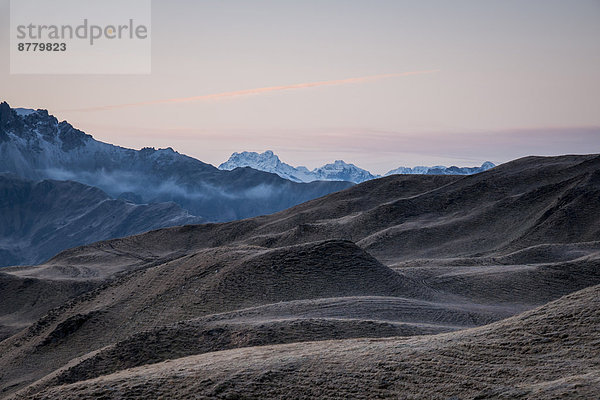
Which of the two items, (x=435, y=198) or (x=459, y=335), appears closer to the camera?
(x=459, y=335)

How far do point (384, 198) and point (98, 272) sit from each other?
112 feet

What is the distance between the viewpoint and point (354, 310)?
22.8 m

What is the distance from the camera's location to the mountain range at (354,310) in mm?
12578

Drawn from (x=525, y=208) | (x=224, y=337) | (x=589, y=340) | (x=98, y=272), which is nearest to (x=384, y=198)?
(x=525, y=208)

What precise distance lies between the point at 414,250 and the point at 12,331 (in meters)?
31.3

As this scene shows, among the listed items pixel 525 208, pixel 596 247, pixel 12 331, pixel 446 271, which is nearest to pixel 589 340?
pixel 446 271

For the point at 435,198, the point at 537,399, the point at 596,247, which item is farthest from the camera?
the point at 435,198

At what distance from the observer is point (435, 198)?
67.5 m

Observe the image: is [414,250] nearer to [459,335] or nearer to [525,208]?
[525,208]

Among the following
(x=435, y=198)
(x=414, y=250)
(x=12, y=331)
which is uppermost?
(x=435, y=198)

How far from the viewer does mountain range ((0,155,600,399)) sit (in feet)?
41.3

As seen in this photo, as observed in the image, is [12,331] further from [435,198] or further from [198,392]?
[435,198]

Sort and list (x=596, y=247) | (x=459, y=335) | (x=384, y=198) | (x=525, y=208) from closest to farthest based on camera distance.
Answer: (x=459, y=335), (x=596, y=247), (x=525, y=208), (x=384, y=198)

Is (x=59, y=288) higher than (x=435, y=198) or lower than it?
lower
